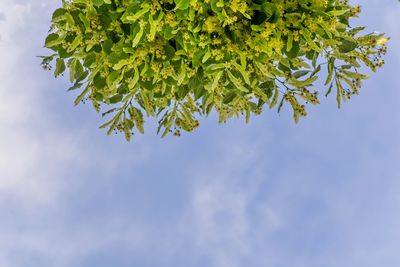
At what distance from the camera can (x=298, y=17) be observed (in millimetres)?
3998

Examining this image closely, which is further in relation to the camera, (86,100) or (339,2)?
(86,100)

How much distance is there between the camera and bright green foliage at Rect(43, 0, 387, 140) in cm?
386

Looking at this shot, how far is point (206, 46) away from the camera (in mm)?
3992

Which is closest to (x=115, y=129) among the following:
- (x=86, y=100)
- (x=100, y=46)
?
(x=86, y=100)

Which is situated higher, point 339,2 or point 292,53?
point 339,2

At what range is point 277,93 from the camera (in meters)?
4.91

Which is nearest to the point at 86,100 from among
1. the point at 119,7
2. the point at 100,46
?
the point at 100,46

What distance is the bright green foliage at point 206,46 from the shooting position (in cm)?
386

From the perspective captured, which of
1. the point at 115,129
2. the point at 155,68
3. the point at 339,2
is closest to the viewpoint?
the point at 155,68

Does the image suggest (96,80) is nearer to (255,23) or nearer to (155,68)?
(155,68)

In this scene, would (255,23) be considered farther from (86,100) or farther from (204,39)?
(86,100)

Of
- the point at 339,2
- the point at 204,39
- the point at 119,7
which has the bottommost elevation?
the point at 204,39

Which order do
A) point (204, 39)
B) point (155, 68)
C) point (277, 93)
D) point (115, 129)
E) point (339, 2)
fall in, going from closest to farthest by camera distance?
point (204, 39)
point (155, 68)
point (339, 2)
point (277, 93)
point (115, 129)

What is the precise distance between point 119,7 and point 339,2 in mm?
1614
